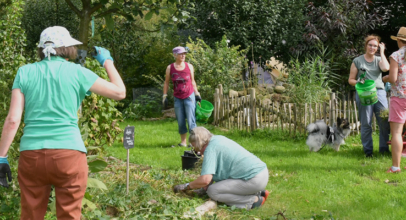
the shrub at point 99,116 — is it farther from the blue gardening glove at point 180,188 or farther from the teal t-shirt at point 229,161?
the teal t-shirt at point 229,161

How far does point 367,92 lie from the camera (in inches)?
254

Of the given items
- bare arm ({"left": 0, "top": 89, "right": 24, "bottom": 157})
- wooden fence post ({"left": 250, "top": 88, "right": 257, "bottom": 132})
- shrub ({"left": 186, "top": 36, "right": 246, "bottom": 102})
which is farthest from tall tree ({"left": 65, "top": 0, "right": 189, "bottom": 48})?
shrub ({"left": 186, "top": 36, "right": 246, "bottom": 102})

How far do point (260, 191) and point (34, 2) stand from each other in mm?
16038

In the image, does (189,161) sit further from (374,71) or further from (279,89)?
(279,89)

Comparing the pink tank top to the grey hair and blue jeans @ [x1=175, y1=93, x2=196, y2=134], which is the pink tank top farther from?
the grey hair

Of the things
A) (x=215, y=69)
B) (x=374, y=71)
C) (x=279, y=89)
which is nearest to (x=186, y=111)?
(x=374, y=71)

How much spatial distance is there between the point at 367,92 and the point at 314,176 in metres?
1.58

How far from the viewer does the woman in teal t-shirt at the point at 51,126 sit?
8.88 ft

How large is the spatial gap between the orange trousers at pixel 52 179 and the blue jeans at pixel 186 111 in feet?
16.3

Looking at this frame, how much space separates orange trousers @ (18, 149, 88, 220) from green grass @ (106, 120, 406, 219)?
6.04ft

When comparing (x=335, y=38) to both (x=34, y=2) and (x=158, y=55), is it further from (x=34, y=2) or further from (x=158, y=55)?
(x=34, y=2)

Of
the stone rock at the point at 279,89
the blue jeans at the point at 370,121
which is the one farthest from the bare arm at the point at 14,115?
the stone rock at the point at 279,89

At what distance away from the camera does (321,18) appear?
1242 cm

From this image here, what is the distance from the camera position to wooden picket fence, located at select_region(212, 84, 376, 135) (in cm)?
853
